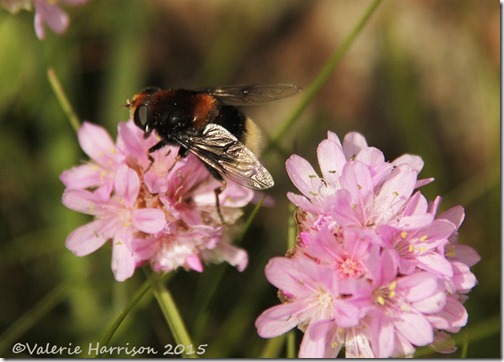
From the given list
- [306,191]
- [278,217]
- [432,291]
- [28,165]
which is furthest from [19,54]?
[432,291]

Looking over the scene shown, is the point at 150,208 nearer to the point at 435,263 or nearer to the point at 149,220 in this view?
the point at 149,220

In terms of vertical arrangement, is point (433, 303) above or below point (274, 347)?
above

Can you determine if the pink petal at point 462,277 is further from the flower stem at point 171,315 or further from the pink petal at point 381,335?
the flower stem at point 171,315

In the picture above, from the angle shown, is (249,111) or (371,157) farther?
(249,111)

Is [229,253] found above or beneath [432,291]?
Answer: beneath

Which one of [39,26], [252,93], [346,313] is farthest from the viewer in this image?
[39,26]

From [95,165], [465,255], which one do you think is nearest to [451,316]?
[465,255]

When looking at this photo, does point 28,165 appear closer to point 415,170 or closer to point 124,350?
point 124,350

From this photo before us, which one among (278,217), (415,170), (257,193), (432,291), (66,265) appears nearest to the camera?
(432,291)
